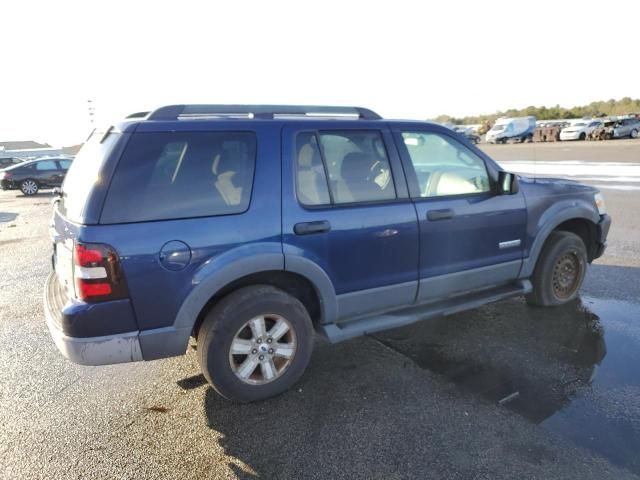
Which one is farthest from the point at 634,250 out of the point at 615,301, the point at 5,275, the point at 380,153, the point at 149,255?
the point at 5,275

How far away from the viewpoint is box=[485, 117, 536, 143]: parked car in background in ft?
123

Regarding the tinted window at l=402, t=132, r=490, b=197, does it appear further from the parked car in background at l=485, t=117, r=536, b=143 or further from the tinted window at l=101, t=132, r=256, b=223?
the parked car in background at l=485, t=117, r=536, b=143

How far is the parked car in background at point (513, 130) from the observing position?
3756 cm

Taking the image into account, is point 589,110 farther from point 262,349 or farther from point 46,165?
point 262,349

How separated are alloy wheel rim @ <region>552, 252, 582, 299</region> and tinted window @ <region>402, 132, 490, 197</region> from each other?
50.9 inches

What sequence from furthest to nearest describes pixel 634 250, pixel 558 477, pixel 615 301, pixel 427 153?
pixel 634 250 → pixel 615 301 → pixel 427 153 → pixel 558 477

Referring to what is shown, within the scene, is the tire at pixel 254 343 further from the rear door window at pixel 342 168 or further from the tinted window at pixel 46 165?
the tinted window at pixel 46 165

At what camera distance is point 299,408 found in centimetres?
304

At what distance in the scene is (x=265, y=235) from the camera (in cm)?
292

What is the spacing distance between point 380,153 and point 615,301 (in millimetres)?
3137

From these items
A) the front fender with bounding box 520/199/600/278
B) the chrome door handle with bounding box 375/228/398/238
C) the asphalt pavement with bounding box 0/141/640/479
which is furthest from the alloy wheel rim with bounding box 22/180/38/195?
the front fender with bounding box 520/199/600/278

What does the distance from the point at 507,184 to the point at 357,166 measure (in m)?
1.37

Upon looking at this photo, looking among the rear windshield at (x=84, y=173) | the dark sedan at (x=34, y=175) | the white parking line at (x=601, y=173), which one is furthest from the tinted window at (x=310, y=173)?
the dark sedan at (x=34, y=175)

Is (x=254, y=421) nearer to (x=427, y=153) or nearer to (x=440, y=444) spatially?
(x=440, y=444)
